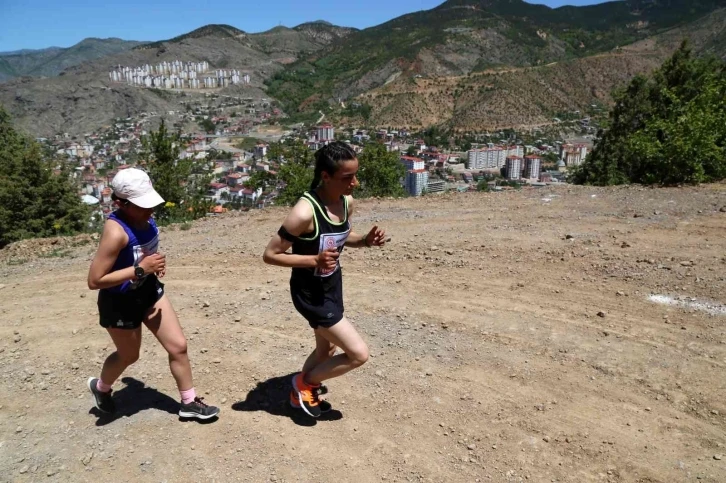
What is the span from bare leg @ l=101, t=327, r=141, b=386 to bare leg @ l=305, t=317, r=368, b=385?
3.95ft

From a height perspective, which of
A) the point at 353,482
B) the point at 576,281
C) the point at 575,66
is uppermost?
the point at 575,66

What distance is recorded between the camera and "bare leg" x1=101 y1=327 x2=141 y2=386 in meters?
3.19

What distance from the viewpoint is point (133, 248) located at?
2926mm

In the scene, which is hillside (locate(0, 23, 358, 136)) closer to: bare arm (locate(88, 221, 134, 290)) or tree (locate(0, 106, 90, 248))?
tree (locate(0, 106, 90, 248))

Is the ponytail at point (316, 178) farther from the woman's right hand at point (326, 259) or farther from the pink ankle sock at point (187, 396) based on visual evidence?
the pink ankle sock at point (187, 396)

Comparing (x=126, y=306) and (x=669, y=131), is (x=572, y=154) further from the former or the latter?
(x=126, y=306)

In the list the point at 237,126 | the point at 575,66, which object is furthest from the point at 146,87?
the point at 575,66

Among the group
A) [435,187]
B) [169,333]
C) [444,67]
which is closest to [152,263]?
[169,333]

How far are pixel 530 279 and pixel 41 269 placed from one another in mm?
6877

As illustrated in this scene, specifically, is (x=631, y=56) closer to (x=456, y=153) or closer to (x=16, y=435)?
(x=456, y=153)

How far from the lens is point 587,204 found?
9211 mm

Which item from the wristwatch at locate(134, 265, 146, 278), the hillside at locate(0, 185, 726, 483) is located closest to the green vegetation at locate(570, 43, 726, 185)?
the hillside at locate(0, 185, 726, 483)

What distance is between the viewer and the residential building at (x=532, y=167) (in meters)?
51.1

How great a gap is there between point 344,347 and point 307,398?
63 cm
